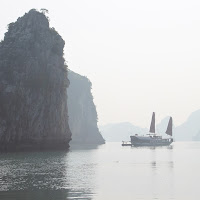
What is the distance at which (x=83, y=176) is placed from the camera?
50312 millimetres

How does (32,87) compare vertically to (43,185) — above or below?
above

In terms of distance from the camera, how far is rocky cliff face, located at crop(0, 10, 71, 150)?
114312 millimetres

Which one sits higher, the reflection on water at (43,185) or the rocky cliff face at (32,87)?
the rocky cliff face at (32,87)

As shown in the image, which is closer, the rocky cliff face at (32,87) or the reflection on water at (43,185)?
the reflection on water at (43,185)

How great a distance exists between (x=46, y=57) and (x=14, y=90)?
16.8 meters

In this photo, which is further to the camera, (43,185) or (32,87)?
(32,87)

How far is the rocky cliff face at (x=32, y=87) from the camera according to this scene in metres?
114

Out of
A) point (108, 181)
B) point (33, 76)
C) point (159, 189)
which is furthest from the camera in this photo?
point (33, 76)

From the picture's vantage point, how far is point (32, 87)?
122m

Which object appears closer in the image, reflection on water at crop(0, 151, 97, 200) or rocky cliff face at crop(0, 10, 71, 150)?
reflection on water at crop(0, 151, 97, 200)

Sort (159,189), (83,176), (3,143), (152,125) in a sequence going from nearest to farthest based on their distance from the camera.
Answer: (159,189) → (83,176) → (3,143) → (152,125)

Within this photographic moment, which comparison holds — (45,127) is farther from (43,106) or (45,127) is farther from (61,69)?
(61,69)

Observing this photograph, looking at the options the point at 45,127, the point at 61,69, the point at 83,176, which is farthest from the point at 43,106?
the point at 83,176

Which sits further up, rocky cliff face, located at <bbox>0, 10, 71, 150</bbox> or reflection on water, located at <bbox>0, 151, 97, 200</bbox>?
rocky cliff face, located at <bbox>0, 10, 71, 150</bbox>
